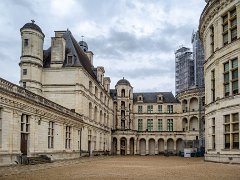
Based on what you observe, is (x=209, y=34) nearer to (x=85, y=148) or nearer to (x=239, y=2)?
(x=239, y=2)

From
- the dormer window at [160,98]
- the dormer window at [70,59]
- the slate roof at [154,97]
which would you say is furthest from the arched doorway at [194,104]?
the dormer window at [70,59]

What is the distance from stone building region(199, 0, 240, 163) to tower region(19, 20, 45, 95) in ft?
66.3

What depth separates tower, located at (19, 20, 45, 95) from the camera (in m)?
41.5

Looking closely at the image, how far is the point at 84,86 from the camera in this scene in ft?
151

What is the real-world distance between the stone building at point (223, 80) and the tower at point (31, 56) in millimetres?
20212

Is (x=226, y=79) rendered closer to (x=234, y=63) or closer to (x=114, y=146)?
(x=234, y=63)

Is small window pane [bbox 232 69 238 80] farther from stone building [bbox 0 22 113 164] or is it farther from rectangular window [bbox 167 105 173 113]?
rectangular window [bbox 167 105 173 113]

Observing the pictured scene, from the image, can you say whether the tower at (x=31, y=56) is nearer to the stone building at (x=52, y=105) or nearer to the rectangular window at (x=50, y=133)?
the stone building at (x=52, y=105)

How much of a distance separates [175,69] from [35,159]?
8187 centimetres

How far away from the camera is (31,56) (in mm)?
42312

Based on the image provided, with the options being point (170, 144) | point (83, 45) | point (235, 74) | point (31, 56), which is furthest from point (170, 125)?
point (235, 74)

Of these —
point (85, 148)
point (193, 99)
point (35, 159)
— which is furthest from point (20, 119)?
point (193, 99)

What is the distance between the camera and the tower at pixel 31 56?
41.5 m

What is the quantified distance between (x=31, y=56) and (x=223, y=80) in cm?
2378
